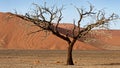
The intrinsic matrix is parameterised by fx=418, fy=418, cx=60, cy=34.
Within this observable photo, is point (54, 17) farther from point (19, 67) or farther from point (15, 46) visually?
point (15, 46)

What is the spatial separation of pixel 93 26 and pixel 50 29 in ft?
13.7

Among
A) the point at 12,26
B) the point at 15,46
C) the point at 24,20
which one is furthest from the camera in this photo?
the point at 12,26

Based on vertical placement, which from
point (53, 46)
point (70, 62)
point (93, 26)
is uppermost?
point (93, 26)

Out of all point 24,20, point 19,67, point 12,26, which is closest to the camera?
point 19,67

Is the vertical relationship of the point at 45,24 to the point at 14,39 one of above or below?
above

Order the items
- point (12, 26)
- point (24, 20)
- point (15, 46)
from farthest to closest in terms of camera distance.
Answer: point (12, 26), point (15, 46), point (24, 20)

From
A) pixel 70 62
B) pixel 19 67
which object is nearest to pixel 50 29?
pixel 70 62

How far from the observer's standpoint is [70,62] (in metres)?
40.2

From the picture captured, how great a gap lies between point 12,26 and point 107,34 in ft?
362

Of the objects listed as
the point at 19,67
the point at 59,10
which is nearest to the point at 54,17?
the point at 59,10

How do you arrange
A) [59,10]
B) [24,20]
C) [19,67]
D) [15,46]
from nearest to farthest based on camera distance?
1. [19,67]
2. [59,10]
3. [24,20]
4. [15,46]

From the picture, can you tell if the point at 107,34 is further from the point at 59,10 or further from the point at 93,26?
the point at 59,10

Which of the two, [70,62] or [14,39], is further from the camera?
[14,39]

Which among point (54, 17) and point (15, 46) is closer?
point (54, 17)
